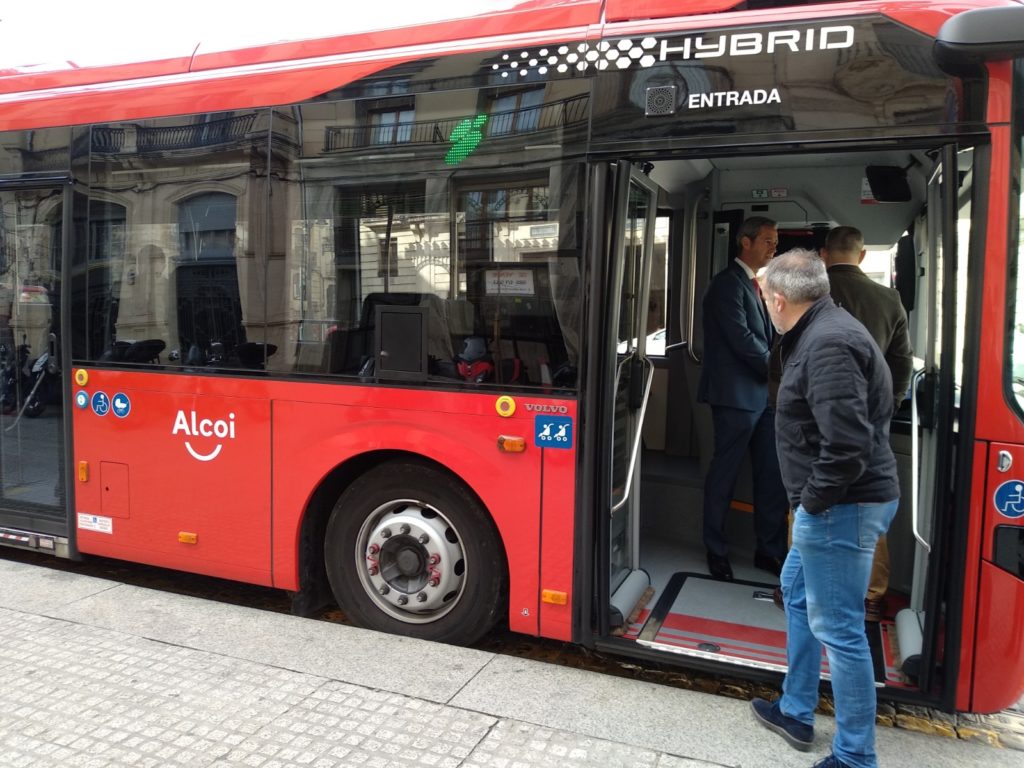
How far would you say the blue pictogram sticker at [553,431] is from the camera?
347 cm

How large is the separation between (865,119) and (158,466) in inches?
151

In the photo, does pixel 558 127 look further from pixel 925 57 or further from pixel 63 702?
pixel 63 702

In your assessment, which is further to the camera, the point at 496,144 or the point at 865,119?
the point at 496,144

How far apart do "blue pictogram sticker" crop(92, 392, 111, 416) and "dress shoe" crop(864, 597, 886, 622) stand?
13.6 feet

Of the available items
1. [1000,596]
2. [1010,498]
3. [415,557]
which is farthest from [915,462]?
[415,557]

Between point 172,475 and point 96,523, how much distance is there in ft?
2.28

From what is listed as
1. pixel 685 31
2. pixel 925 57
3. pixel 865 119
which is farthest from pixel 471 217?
pixel 925 57

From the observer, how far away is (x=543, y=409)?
3502mm

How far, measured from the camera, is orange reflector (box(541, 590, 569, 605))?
357 centimetres

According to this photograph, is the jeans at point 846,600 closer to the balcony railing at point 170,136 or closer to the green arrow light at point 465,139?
the green arrow light at point 465,139

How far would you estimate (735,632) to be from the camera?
12.1 ft

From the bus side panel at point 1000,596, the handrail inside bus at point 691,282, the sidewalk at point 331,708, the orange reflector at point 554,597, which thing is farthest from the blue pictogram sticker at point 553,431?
the handrail inside bus at point 691,282

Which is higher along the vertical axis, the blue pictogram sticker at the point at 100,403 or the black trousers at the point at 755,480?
the blue pictogram sticker at the point at 100,403

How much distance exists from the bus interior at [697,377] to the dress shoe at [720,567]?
68 mm
